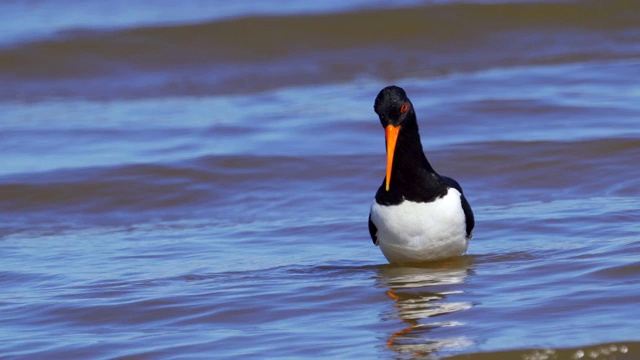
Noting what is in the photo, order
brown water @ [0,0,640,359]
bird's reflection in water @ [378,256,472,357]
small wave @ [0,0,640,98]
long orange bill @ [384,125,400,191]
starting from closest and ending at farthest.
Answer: bird's reflection in water @ [378,256,472,357] → brown water @ [0,0,640,359] → long orange bill @ [384,125,400,191] → small wave @ [0,0,640,98]

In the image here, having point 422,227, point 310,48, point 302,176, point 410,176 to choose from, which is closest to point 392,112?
point 410,176

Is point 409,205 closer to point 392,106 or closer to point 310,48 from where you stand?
point 392,106

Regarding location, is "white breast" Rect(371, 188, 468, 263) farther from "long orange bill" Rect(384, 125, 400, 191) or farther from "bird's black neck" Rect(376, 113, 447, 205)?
"long orange bill" Rect(384, 125, 400, 191)

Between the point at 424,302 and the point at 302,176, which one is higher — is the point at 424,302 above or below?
below

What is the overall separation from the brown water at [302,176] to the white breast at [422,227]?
166 mm

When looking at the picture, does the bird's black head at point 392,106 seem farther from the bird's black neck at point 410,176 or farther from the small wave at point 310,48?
the small wave at point 310,48

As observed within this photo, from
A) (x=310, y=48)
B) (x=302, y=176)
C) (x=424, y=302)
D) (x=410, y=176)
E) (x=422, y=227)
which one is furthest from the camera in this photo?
(x=310, y=48)

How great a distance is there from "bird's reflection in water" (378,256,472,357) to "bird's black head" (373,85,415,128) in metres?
0.90

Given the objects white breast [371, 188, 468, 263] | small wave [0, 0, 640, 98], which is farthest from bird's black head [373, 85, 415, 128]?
small wave [0, 0, 640, 98]

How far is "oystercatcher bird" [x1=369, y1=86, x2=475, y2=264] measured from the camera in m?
7.23

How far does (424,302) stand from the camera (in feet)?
21.9

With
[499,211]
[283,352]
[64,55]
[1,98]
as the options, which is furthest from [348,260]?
[64,55]

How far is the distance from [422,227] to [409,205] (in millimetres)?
152

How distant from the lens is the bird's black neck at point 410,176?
7293 millimetres
